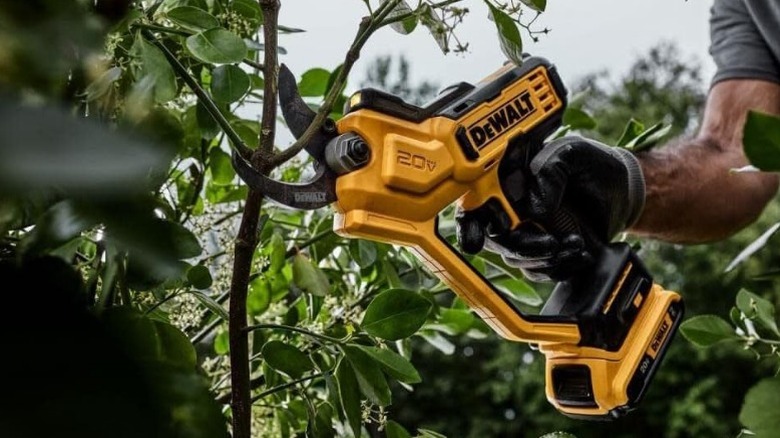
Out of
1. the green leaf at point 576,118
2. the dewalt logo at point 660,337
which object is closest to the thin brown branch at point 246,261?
the green leaf at point 576,118

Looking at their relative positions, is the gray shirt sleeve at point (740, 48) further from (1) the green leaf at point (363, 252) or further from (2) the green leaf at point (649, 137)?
(1) the green leaf at point (363, 252)

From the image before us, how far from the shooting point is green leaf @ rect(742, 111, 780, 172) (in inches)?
10.7

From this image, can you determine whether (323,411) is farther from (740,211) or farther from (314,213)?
(740,211)

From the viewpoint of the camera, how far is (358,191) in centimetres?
70

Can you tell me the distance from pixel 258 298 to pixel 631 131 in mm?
454

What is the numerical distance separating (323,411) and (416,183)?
207 millimetres

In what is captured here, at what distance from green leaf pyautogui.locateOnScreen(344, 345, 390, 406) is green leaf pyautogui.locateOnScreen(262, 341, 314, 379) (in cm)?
3

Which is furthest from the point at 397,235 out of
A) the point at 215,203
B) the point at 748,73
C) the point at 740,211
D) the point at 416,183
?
the point at 748,73

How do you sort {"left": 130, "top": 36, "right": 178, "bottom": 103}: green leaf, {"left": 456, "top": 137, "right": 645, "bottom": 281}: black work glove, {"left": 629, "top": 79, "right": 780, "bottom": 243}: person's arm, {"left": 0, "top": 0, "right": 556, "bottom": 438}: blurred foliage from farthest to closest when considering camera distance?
1. {"left": 629, "top": 79, "right": 780, "bottom": 243}: person's arm
2. {"left": 456, "top": 137, "right": 645, "bottom": 281}: black work glove
3. {"left": 130, "top": 36, "right": 178, "bottom": 103}: green leaf
4. {"left": 0, "top": 0, "right": 556, "bottom": 438}: blurred foliage

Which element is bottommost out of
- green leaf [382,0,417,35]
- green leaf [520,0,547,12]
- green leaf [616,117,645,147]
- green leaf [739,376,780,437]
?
green leaf [739,376,780,437]

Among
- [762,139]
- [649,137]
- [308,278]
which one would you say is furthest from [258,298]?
[762,139]

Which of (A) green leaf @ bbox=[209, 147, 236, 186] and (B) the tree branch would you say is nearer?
(B) the tree branch

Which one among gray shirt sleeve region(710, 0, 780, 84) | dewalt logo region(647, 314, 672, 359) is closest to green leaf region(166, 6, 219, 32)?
dewalt logo region(647, 314, 672, 359)

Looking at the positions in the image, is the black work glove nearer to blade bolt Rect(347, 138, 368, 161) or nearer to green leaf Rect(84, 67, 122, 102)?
blade bolt Rect(347, 138, 368, 161)
